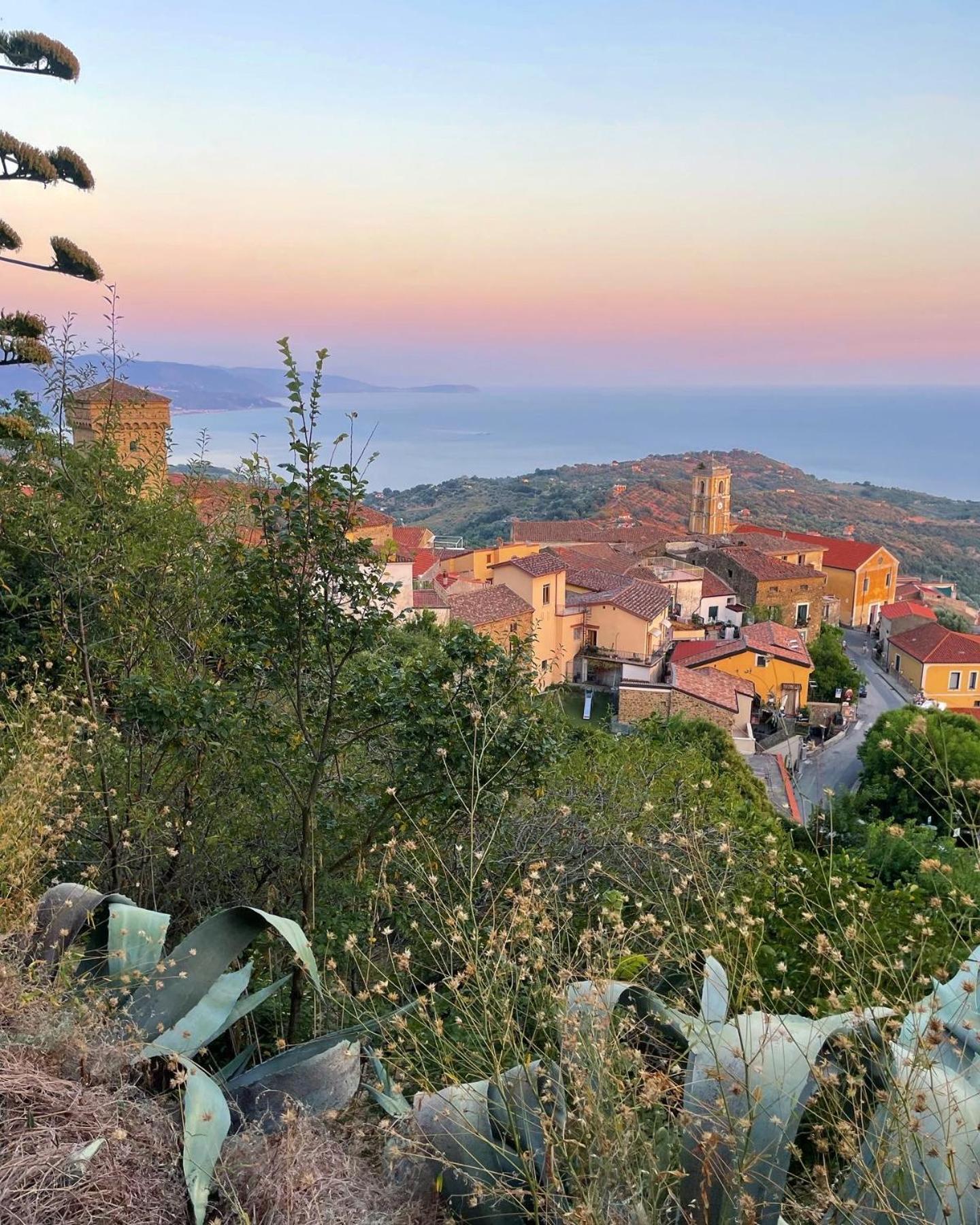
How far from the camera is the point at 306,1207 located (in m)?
1.88

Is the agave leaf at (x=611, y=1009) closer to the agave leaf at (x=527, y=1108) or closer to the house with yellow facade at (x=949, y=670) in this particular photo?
the agave leaf at (x=527, y=1108)

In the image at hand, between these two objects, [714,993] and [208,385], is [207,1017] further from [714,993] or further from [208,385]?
[208,385]

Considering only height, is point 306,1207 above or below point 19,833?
below

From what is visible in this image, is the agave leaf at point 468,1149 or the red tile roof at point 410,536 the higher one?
the red tile roof at point 410,536

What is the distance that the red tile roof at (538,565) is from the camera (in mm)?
25234

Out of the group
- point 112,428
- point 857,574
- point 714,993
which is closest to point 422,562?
point 857,574

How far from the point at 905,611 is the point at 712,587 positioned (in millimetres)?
11479

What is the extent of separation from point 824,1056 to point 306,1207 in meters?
1.21

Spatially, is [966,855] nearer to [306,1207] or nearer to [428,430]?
[306,1207]

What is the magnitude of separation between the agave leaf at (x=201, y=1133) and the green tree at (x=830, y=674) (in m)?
31.9

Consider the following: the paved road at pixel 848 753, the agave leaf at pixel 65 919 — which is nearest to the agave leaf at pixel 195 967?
the agave leaf at pixel 65 919

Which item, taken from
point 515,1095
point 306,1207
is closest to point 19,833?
point 306,1207

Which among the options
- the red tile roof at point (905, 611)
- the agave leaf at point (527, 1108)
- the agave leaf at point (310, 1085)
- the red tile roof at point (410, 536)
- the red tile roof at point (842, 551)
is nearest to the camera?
the agave leaf at point (527, 1108)

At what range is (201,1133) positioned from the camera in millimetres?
2010
